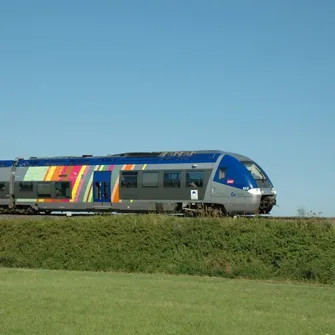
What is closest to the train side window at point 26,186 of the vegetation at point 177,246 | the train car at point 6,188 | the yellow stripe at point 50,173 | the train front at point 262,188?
the train car at point 6,188

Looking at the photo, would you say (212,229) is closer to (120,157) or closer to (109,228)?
(109,228)

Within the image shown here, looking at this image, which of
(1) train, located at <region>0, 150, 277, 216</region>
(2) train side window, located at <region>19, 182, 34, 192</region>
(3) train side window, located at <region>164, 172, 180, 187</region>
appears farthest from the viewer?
(2) train side window, located at <region>19, 182, 34, 192</region>

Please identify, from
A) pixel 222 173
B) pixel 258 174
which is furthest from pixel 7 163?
pixel 258 174

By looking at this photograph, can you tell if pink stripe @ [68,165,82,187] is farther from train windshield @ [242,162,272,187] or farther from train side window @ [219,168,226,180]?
train windshield @ [242,162,272,187]

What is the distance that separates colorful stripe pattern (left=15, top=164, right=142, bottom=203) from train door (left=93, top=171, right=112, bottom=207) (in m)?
0.21

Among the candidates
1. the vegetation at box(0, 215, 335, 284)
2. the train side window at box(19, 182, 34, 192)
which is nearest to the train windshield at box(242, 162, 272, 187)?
the vegetation at box(0, 215, 335, 284)

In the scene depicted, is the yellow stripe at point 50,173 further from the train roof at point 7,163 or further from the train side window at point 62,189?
the train roof at point 7,163

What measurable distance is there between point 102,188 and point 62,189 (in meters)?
→ 2.69

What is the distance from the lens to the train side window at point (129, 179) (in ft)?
102

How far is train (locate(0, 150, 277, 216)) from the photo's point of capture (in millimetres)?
28453

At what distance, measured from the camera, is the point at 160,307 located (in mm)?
11430

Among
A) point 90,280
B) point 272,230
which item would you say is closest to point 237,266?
point 272,230

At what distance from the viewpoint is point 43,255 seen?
21.3 meters

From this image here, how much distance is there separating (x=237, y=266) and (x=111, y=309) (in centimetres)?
777
